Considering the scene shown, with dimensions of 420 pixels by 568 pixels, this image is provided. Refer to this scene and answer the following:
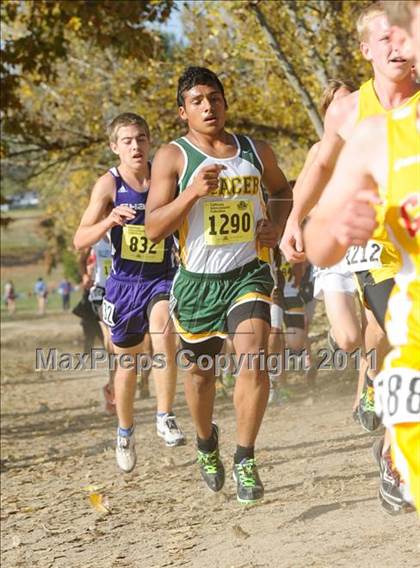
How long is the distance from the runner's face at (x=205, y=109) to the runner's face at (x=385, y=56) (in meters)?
1.32

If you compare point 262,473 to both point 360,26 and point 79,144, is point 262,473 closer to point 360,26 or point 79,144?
point 360,26

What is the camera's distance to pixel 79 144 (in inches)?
696

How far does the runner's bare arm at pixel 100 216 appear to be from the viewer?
23.0ft

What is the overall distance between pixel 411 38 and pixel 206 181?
2678 millimetres

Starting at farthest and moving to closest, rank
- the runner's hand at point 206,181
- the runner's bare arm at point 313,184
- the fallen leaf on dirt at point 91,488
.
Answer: the fallen leaf on dirt at point 91,488, the runner's hand at point 206,181, the runner's bare arm at point 313,184

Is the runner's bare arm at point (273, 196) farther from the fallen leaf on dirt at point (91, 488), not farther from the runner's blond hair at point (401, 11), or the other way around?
the runner's blond hair at point (401, 11)

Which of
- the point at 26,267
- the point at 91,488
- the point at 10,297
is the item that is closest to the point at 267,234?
the point at 91,488

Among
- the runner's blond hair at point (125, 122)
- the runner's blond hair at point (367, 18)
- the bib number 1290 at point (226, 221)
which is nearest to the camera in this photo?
the runner's blond hair at point (367, 18)

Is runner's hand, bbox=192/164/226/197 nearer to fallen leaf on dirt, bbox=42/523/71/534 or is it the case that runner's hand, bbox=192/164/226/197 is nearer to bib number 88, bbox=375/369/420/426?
bib number 88, bbox=375/369/420/426

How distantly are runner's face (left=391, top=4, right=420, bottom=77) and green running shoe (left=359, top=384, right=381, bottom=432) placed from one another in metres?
4.06

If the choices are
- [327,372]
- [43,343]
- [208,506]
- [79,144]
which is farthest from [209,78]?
[43,343]

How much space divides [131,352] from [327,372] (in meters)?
6.34

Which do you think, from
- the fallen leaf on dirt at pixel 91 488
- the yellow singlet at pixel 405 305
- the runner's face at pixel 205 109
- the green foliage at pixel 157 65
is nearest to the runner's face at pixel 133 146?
the runner's face at pixel 205 109

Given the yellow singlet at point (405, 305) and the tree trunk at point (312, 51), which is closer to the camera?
the yellow singlet at point (405, 305)
